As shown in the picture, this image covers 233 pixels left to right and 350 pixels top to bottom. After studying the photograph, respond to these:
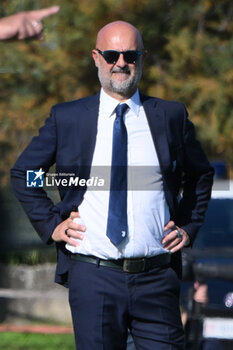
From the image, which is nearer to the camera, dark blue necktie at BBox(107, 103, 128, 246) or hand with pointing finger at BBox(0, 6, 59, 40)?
dark blue necktie at BBox(107, 103, 128, 246)

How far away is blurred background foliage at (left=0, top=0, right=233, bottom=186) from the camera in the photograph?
10977 mm

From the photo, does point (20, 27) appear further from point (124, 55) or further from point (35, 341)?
point (124, 55)

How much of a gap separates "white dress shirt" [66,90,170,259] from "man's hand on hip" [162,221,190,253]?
0.08 feet

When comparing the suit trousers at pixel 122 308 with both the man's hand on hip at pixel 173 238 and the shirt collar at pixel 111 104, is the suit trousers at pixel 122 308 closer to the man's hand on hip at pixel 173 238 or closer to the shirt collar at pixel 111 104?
the man's hand on hip at pixel 173 238

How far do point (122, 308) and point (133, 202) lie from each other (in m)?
0.42

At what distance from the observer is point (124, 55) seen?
11.4 feet

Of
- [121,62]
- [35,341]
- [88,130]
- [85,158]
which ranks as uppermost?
[121,62]

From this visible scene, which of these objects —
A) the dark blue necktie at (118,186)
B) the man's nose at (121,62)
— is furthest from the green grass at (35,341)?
the man's nose at (121,62)

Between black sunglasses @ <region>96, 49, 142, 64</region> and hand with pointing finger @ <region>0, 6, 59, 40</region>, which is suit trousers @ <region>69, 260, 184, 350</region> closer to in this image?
black sunglasses @ <region>96, 49, 142, 64</region>

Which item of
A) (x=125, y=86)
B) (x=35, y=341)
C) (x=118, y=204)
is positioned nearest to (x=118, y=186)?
(x=118, y=204)

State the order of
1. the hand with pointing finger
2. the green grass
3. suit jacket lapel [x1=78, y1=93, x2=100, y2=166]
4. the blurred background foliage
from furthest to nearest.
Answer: the blurred background foliage → the green grass → the hand with pointing finger → suit jacket lapel [x1=78, y1=93, x2=100, y2=166]

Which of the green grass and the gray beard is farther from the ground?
the gray beard

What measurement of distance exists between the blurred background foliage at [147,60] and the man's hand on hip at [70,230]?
7.41m

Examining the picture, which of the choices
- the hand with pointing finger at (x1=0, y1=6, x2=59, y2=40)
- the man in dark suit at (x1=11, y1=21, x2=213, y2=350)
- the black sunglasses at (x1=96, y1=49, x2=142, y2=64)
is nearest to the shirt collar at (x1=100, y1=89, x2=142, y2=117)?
the man in dark suit at (x1=11, y1=21, x2=213, y2=350)
